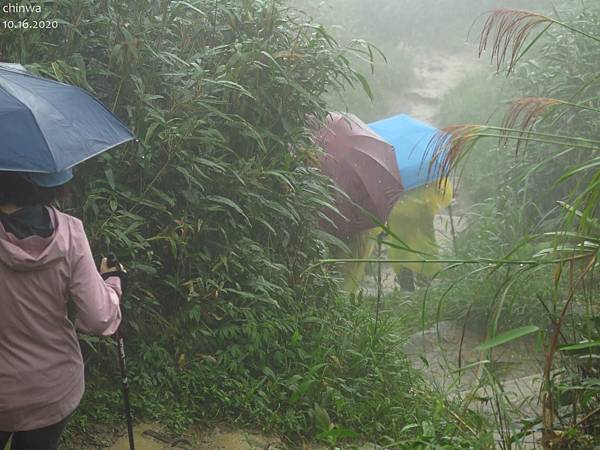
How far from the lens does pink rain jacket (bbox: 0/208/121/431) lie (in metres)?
2.55

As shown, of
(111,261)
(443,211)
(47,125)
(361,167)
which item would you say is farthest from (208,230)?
(443,211)

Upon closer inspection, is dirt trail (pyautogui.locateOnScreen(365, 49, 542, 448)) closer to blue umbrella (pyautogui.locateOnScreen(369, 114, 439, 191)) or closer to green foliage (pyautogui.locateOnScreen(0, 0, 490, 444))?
blue umbrella (pyautogui.locateOnScreen(369, 114, 439, 191))

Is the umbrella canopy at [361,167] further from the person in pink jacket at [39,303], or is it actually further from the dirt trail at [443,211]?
the person in pink jacket at [39,303]

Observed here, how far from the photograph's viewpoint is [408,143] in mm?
9383

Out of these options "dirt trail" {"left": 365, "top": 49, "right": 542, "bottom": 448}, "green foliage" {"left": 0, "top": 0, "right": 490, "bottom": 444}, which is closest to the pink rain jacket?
"green foliage" {"left": 0, "top": 0, "right": 490, "bottom": 444}

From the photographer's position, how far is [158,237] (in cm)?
384

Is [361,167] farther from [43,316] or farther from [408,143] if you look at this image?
[43,316]

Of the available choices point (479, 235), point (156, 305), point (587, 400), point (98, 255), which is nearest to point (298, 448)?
point (156, 305)

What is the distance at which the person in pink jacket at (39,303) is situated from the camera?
8.35 feet

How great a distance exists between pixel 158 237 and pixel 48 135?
125 centimetres

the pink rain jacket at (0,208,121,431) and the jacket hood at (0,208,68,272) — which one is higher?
the jacket hood at (0,208,68,272)

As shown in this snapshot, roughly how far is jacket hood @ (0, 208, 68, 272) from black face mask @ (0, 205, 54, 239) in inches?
0.5

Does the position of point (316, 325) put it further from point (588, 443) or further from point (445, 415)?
point (588, 443)

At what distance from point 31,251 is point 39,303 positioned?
0.54 feet
